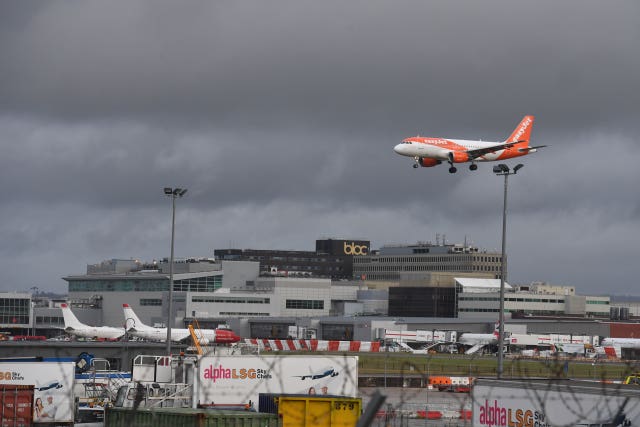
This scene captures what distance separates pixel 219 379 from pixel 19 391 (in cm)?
887

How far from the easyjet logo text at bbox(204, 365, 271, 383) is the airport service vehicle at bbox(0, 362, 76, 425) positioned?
5.92 metres

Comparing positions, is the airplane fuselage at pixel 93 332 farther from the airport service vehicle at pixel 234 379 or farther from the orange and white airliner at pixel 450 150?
the airport service vehicle at pixel 234 379

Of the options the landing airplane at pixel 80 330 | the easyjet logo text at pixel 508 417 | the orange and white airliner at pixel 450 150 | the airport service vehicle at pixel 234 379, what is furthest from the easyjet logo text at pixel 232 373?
the landing airplane at pixel 80 330

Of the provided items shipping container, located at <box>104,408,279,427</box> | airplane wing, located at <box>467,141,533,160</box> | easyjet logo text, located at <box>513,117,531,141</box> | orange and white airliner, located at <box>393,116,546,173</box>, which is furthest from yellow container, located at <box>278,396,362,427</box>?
easyjet logo text, located at <box>513,117,531,141</box>

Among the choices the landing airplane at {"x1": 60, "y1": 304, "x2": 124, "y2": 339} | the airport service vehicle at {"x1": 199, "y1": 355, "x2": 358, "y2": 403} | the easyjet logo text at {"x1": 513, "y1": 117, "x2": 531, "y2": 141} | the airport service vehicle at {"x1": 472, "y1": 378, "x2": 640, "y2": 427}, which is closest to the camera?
the airport service vehicle at {"x1": 472, "y1": 378, "x2": 640, "y2": 427}

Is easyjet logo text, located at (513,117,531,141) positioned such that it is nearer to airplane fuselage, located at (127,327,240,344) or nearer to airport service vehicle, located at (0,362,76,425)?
airplane fuselage, located at (127,327,240,344)

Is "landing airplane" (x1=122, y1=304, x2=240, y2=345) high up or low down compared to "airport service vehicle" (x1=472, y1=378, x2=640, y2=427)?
down

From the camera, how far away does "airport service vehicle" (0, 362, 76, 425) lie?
40.1 m

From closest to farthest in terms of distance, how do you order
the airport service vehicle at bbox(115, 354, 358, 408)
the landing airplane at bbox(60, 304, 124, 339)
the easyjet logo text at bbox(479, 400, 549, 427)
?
the easyjet logo text at bbox(479, 400, 549, 427), the airport service vehicle at bbox(115, 354, 358, 408), the landing airplane at bbox(60, 304, 124, 339)

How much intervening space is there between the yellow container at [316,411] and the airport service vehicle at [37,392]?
28.6ft

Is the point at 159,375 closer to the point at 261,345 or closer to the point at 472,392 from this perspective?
the point at 472,392

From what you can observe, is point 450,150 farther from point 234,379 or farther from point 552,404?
point 552,404

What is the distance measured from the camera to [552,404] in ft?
93.4

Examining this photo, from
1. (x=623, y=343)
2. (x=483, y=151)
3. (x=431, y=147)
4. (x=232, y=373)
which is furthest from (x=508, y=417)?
(x=623, y=343)
